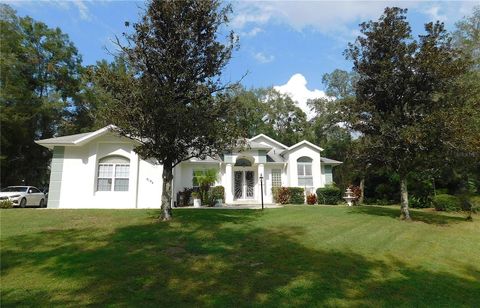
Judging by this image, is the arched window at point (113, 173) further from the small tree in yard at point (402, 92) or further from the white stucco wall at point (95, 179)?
the small tree in yard at point (402, 92)

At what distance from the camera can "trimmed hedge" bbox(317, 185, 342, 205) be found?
84.8ft

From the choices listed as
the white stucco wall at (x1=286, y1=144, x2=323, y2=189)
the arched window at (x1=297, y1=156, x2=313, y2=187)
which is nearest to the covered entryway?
the white stucco wall at (x1=286, y1=144, x2=323, y2=189)

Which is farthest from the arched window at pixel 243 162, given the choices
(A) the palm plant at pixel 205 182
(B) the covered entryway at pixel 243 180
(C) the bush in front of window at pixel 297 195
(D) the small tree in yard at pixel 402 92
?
(D) the small tree in yard at pixel 402 92

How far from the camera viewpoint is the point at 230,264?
24.5ft

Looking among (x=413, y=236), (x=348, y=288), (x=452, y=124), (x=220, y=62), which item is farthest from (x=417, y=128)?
(x=348, y=288)

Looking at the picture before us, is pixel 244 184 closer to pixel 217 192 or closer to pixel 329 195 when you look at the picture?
pixel 217 192

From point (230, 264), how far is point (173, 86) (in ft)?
25.1

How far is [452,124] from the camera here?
13.4 meters

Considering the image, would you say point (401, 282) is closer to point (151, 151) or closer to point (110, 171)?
point (151, 151)

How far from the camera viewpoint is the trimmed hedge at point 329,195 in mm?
25859

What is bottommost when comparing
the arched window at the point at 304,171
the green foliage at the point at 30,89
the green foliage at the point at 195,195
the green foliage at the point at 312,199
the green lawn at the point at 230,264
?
the green lawn at the point at 230,264

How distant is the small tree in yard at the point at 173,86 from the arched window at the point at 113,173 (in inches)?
282

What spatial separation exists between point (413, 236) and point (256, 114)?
35599 millimetres

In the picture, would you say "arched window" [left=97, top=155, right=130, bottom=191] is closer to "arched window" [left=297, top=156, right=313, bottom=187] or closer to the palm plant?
the palm plant
